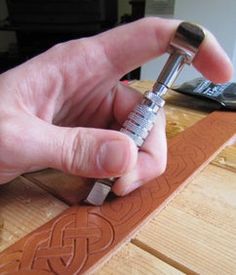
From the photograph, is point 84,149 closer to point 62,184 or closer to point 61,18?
point 62,184

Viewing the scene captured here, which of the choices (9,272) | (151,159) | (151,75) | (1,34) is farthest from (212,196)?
(1,34)

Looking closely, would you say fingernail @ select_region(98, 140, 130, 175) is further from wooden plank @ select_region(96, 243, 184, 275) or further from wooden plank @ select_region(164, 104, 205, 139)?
wooden plank @ select_region(164, 104, 205, 139)

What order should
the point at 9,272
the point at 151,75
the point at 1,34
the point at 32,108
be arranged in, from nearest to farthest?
the point at 9,272 < the point at 32,108 < the point at 151,75 < the point at 1,34

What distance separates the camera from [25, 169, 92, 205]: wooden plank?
313 millimetres

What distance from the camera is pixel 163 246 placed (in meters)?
0.25

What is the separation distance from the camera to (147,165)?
12.6 inches


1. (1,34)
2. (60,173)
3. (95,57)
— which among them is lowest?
(1,34)

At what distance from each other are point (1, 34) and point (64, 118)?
1.88 meters

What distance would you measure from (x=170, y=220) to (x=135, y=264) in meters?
0.06

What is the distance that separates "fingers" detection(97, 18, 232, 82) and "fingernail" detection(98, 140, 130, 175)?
160 millimetres

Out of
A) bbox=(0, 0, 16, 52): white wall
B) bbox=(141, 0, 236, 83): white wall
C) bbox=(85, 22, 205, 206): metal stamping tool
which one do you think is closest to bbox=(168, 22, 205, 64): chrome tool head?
bbox=(85, 22, 205, 206): metal stamping tool

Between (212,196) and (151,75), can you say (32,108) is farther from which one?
(151,75)

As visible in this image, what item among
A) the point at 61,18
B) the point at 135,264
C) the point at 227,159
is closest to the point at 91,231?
the point at 135,264

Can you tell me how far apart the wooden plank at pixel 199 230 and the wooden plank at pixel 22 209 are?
9cm
